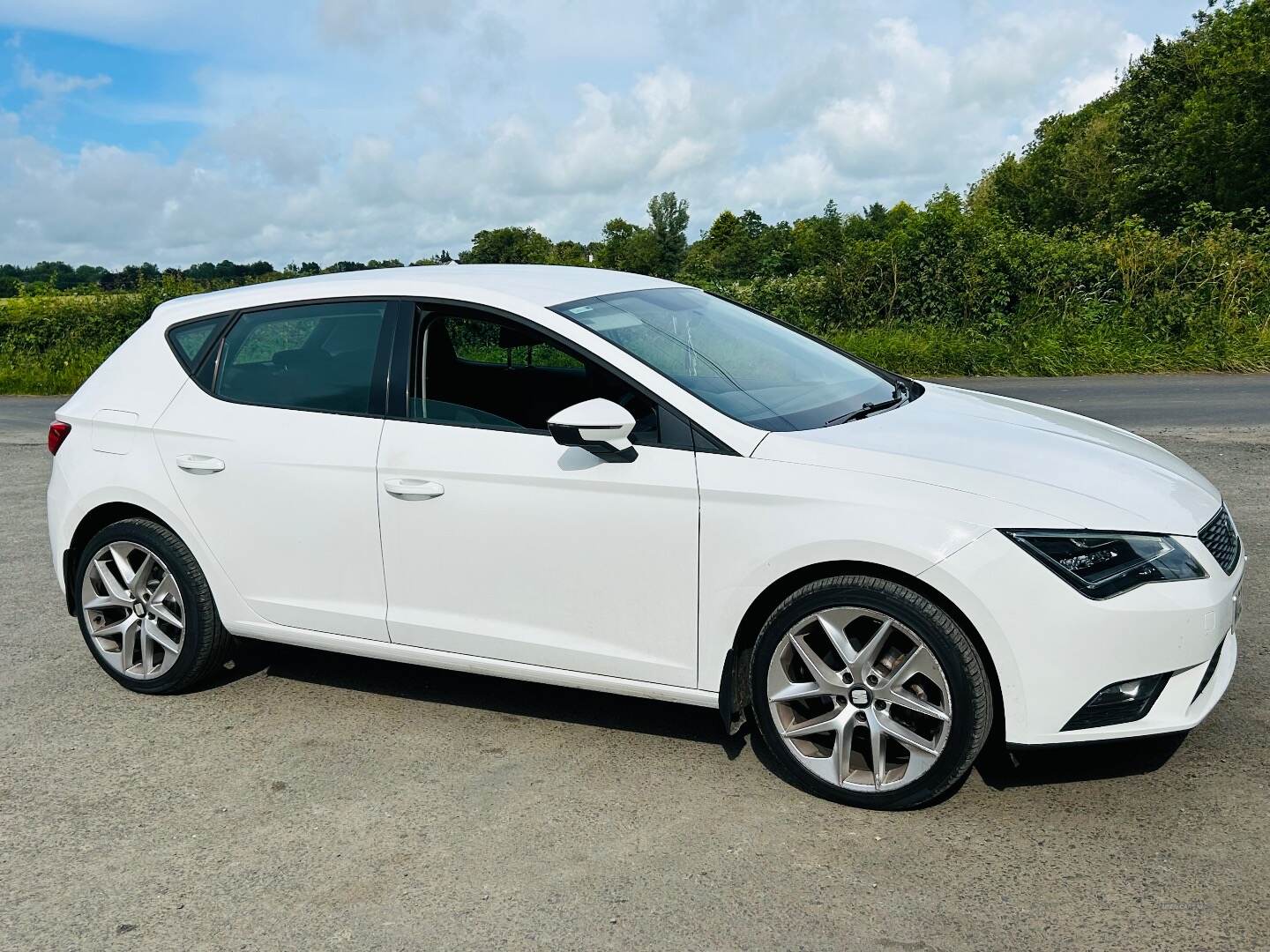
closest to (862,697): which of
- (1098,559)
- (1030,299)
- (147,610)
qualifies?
(1098,559)

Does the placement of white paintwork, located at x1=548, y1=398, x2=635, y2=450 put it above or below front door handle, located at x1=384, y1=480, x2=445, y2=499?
above

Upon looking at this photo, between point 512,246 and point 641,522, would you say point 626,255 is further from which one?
point 641,522

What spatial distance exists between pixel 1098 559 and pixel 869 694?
808 mm

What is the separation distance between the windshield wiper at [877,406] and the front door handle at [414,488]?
4.64ft

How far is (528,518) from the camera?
13.4 ft

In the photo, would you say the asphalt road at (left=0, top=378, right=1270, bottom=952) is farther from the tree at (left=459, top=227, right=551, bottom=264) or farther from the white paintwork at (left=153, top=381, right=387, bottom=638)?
the tree at (left=459, top=227, right=551, bottom=264)

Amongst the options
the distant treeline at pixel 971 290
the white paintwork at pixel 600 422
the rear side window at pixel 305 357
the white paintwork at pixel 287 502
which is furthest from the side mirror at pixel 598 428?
the distant treeline at pixel 971 290

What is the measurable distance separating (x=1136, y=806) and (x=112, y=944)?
306 centimetres

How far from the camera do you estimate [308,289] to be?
4.88 metres

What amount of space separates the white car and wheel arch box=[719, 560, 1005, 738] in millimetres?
14

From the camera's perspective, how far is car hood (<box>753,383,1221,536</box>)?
3.58m

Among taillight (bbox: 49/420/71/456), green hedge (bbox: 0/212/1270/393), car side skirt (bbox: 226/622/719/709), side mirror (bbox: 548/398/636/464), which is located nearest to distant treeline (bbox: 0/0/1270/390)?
green hedge (bbox: 0/212/1270/393)

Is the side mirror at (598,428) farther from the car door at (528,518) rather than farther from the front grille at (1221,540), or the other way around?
the front grille at (1221,540)

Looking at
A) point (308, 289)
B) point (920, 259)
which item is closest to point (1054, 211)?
point (920, 259)
